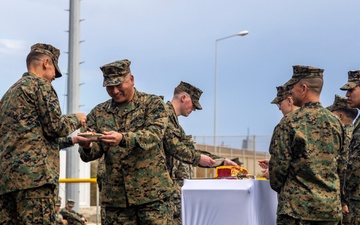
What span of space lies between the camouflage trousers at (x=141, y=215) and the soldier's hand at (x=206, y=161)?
169 centimetres

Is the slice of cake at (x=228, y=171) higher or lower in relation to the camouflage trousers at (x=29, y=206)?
higher

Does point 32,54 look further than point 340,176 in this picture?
No

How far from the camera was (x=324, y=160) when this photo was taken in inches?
248

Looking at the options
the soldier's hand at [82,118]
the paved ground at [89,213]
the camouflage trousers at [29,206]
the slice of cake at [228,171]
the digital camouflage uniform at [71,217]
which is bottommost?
the paved ground at [89,213]

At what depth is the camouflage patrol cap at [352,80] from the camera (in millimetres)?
7516

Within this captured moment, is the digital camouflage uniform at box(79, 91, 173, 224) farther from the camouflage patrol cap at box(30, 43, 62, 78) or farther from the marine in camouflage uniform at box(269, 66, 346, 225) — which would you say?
the marine in camouflage uniform at box(269, 66, 346, 225)

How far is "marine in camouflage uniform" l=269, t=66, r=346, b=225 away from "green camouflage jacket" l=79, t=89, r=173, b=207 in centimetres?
103

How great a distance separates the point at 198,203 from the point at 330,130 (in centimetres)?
184

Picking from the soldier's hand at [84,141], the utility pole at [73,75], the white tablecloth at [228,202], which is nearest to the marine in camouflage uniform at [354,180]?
the white tablecloth at [228,202]

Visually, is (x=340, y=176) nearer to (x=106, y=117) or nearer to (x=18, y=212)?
(x=106, y=117)

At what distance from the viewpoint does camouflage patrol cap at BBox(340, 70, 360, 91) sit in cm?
752

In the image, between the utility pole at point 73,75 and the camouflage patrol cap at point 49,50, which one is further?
the utility pole at point 73,75

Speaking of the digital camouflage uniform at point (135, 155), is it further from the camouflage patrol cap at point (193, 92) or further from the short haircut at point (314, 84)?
the camouflage patrol cap at point (193, 92)

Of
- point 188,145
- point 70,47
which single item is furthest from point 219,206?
point 70,47
